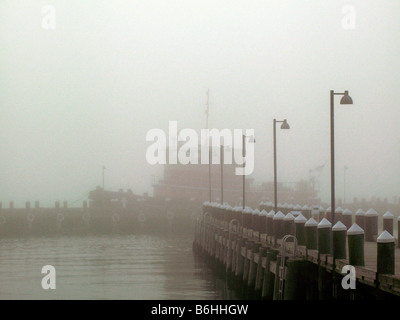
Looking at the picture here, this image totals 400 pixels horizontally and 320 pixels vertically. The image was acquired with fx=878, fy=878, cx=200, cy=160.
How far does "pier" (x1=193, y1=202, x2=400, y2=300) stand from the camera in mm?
18406

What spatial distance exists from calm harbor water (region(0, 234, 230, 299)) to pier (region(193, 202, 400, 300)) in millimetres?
2393

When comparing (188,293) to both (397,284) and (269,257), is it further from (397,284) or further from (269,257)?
(397,284)

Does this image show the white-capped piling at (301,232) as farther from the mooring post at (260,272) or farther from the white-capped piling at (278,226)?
the white-capped piling at (278,226)

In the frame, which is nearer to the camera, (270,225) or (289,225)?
(289,225)

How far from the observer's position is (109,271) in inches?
1953

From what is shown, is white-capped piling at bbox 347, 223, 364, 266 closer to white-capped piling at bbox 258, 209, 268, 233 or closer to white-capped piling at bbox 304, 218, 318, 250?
white-capped piling at bbox 304, 218, 318, 250

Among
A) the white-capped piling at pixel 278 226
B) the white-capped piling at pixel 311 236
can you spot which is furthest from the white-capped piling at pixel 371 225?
the white-capped piling at pixel 311 236

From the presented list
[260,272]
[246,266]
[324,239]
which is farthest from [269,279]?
[246,266]

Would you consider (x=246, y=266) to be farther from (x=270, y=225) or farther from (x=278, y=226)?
(x=278, y=226)

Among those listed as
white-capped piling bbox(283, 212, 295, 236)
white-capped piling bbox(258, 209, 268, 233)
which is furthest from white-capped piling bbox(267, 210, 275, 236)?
white-capped piling bbox(283, 212, 295, 236)

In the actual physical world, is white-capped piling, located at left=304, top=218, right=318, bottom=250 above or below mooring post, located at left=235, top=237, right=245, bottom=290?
above

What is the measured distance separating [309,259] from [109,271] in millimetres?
27777

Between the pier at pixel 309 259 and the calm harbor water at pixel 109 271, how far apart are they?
2393mm
